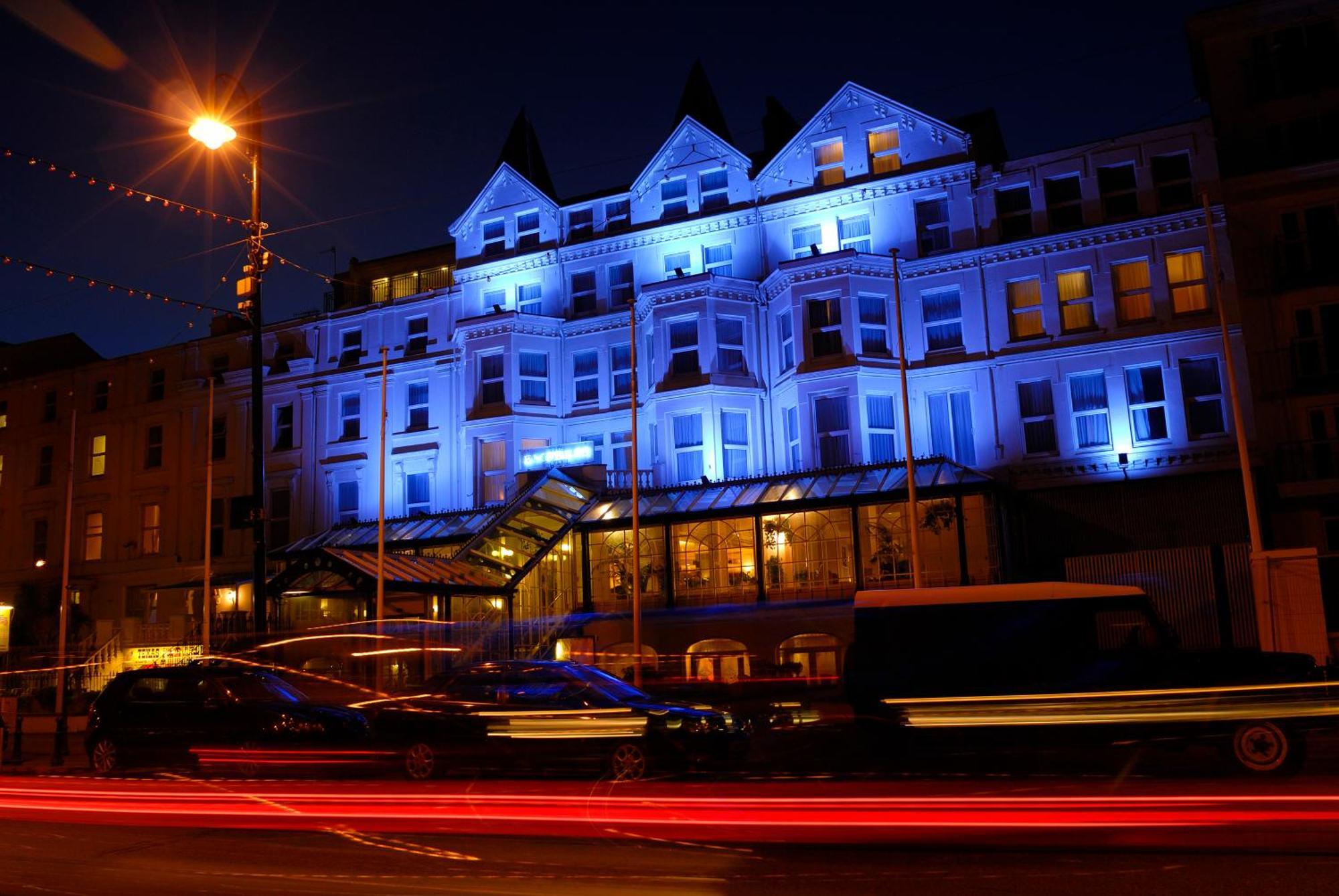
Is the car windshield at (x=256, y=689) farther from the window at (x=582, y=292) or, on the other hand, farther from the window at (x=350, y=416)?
the window at (x=350, y=416)

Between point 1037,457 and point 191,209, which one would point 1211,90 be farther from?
point 191,209

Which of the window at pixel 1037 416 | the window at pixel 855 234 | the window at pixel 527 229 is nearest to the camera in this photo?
the window at pixel 1037 416

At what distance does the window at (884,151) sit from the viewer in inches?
1344

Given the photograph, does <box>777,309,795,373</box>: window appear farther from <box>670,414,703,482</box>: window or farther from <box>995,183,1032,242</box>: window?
<box>995,183,1032,242</box>: window

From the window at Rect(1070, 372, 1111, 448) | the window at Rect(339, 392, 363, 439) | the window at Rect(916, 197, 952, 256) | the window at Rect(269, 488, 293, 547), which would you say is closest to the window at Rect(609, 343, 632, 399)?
the window at Rect(339, 392, 363, 439)

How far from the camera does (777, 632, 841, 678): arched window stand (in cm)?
2855

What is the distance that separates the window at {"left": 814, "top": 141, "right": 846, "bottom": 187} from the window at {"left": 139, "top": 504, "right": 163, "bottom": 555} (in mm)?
28742

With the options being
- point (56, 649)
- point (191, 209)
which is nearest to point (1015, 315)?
point (191, 209)

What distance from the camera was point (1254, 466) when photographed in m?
28.3

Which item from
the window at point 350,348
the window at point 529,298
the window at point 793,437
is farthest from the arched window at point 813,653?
the window at point 350,348

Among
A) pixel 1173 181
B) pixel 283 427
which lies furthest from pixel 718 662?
pixel 283 427

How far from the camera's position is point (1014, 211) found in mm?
32969

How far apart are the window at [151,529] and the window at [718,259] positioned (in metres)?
24.2

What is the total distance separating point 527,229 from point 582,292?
11.6 ft
